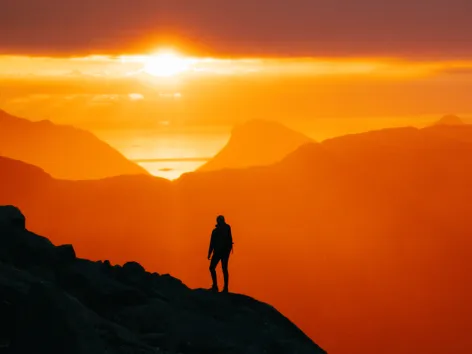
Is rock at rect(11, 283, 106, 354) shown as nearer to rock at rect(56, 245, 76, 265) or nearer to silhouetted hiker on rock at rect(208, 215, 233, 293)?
rock at rect(56, 245, 76, 265)

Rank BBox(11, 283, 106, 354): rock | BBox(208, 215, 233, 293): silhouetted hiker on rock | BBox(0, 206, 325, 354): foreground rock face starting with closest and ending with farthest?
BBox(11, 283, 106, 354): rock < BBox(0, 206, 325, 354): foreground rock face < BBox(208, 215, 233, 293): silhouetted hiker on rock

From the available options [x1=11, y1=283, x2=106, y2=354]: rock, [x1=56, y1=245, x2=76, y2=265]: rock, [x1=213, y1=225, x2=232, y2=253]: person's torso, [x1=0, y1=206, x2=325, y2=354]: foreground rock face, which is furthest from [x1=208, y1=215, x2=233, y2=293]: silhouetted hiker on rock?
[x1=11, y1=283, x2=106, y2=354]: rock

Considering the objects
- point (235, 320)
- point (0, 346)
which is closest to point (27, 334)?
point (0, 346)

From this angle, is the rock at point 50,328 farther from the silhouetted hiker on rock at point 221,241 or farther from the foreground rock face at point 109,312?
the silhouetted hiker on rock at point 221,241

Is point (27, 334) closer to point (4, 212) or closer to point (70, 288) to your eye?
point (70, 288)

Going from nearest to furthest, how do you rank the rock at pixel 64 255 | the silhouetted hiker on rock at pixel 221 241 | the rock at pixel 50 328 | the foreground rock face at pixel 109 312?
the rock at pixel 50 328, the foreground rock face at pixel 109 312, the rock at pixel 64 255, the silhouetted hiker on rock at pixel 221 241

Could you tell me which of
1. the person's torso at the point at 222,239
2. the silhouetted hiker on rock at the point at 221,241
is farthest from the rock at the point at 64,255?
the person's torso at the point at 222,239

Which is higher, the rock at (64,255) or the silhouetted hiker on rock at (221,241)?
the silhouetted hiker on rock at (221,241)

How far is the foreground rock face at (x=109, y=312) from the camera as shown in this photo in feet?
93.6

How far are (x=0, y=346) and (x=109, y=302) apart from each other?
691cm

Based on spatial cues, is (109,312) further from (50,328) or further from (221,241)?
(221,241)

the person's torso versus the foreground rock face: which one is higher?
the person's torso

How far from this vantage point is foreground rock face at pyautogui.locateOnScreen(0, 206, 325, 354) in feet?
93.6

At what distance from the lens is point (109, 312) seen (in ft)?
112
